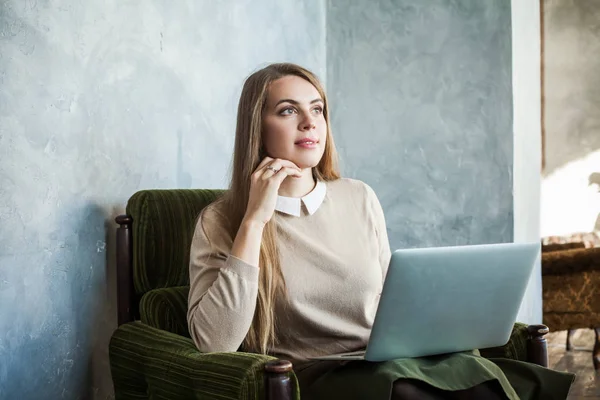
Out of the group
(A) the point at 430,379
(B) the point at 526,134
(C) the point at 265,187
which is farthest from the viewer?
(B) the point at 526,134

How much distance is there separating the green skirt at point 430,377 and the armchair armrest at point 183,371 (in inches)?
6.0

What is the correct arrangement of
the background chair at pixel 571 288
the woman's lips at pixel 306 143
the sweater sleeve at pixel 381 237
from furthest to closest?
the background chair at pixel 571 288
the sweater sleeve at pixel 381 237
the woman's lips at pixel 306 143

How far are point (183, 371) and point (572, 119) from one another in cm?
621

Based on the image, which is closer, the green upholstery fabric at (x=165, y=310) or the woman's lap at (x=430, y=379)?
the woman's lap at (x=430, y=379)

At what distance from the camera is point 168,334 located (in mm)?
1648

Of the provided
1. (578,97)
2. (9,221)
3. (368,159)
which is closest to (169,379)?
(9,221)

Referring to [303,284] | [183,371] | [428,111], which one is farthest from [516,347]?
[428,111]

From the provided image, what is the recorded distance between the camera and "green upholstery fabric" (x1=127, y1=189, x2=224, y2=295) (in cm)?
187

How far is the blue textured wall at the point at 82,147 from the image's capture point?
169 centimetres

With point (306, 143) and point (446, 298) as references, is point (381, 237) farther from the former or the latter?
point (446, 298)

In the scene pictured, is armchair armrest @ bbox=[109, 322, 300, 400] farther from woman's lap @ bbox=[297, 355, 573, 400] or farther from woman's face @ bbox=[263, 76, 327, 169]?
woman's face @ bbox=[263, 76, 327, 169]

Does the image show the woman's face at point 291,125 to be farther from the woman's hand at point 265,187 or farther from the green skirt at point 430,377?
the green skirt at point 430,377

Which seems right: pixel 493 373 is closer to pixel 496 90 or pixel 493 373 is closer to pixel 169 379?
pixel 169 379

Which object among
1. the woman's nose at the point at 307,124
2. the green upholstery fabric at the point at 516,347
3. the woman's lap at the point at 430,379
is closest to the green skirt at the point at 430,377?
the woman's lap at the point at 430,379
